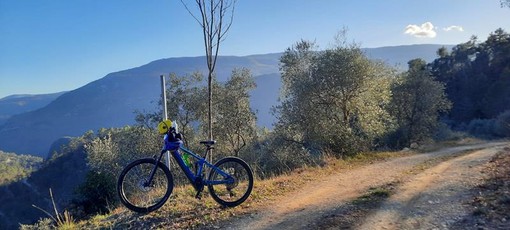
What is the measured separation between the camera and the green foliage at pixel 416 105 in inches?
1185

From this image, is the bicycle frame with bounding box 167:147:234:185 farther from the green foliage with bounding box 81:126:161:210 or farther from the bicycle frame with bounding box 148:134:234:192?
the green foliage with bounding box 81:126:161:210

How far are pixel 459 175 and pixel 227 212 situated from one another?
5.73 metres

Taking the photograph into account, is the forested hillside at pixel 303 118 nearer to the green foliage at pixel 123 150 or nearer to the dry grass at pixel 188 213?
the green foliage at pixel 123 150

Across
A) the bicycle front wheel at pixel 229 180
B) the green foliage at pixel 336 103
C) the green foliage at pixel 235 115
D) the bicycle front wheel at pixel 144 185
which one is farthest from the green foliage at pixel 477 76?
the bicycle front wheel at pixel 144 185

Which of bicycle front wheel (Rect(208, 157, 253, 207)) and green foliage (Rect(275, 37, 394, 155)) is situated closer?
bicycle front wheel (Rect(208, 157, 253, 207))

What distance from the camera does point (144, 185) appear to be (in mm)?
6609

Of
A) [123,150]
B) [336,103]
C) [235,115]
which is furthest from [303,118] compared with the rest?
[123,150]

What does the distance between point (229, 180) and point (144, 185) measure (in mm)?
1550

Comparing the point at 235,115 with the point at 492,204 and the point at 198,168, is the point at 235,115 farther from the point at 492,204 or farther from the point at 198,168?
the point at 492,204

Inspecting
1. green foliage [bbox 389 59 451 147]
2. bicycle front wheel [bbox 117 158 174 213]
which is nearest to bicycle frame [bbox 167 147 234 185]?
bicycle front wheel [bbox 117 158 174 213]

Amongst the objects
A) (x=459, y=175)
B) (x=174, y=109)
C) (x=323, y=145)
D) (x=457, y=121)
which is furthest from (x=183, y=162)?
(x=457, y=121)

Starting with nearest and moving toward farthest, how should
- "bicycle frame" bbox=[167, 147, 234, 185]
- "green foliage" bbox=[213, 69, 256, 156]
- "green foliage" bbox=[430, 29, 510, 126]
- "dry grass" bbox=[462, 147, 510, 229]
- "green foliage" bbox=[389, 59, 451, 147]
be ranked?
"dry grass" bbox=[462, 147, 510, 229] → "bicycle frame" bbox=[167, 147, 234, 185] → "green foliage" bbox=[213, 69, 256, 156] → "green foliage" bbox=[389, 59, 451, 147] → "green foliage" bbox=[430, 29, 510, 126]

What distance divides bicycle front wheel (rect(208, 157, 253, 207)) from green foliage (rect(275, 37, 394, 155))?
11638 mm

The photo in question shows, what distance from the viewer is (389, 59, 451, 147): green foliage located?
3011 cm
